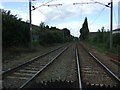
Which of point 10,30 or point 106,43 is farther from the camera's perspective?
point 106,43

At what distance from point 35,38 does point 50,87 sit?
42.6m

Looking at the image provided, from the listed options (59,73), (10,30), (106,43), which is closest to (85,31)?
(106,43)

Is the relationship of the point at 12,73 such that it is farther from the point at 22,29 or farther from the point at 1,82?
the point at 22,29

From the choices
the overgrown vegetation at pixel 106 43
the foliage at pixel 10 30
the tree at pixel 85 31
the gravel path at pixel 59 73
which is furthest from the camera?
the tree at pixel 85 31

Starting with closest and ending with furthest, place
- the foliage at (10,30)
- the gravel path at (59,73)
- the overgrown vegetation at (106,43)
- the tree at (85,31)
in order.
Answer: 1. the gravel path at (59,73)
2. the foliage at (10,30)
3. the overgrown vegetation at (106,43)
4. the tree at (85,31)

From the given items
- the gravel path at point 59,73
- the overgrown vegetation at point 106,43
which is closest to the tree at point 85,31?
the overgrown vegetation at point 106,43

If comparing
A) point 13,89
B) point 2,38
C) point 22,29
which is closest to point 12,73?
point 13,89

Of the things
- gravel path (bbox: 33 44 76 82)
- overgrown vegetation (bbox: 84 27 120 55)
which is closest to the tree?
overgrown vegetation (bbox: 84 27 120 55)

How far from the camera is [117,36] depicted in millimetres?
35188

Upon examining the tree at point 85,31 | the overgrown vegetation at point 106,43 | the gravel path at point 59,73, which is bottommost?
the gravel path at point 59,73

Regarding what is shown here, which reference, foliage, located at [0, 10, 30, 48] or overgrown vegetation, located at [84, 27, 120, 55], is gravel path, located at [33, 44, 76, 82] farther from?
overgrown vegetation, located at [84, 27, 120, 55]

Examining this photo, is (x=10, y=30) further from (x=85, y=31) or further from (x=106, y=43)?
(x=85, y=31)

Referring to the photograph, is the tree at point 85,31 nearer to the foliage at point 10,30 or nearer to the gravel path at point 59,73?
the foliage at point 10,30

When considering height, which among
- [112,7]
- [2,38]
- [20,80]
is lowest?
[20,80]
